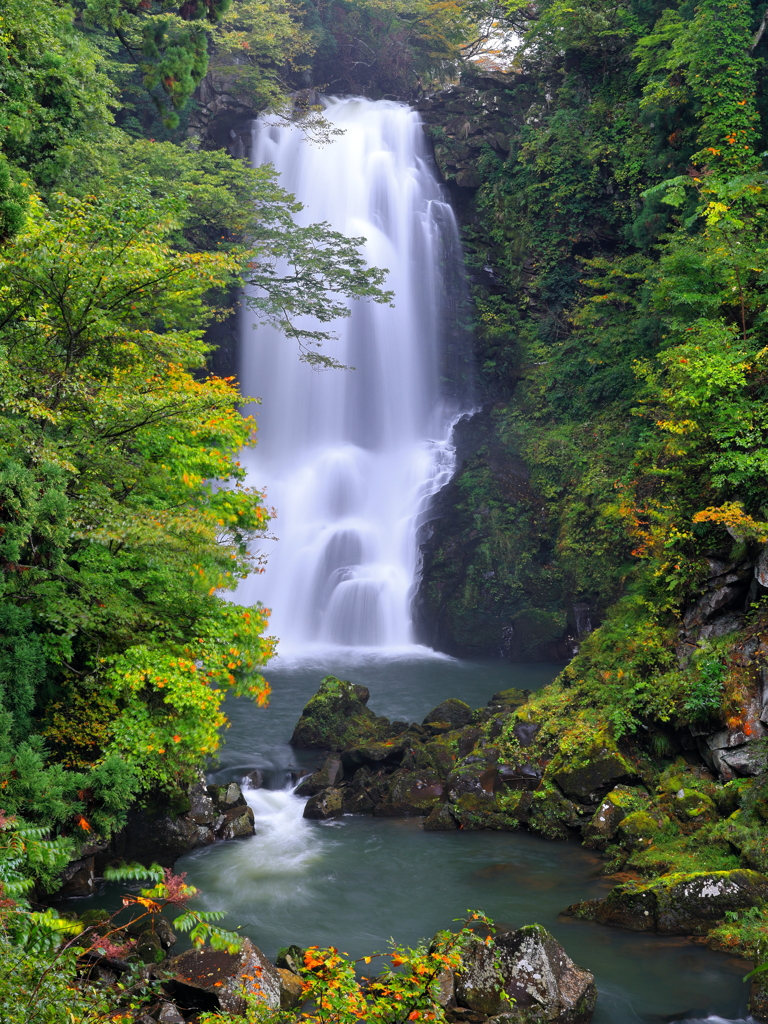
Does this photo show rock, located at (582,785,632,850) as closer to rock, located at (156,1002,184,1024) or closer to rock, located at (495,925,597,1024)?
rock, located at (495,925,597,1024)

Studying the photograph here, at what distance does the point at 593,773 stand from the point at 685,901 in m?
2.61

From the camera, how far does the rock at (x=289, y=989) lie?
5.43 meters

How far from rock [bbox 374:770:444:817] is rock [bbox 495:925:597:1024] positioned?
4.23 m

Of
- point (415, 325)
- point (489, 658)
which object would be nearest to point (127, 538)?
point (489, 658)

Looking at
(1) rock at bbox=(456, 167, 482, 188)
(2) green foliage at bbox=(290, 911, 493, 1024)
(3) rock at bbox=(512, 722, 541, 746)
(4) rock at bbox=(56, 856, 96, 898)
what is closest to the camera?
(2) green foliage at bbox=(290, 911, 493, 1024)

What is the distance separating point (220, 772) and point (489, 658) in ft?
30.4

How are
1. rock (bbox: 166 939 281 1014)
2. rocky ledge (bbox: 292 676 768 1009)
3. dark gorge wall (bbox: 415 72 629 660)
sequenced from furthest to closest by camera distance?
1. dark gorge wall (bbox: 415 72 629 660)
2. rocky ledge (bbox: 292 676 768 1009)
3. rock (bbox: 166 939 281 1014)

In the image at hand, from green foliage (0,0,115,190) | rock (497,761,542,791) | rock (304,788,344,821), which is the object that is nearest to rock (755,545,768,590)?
rock (497,761,542,791)

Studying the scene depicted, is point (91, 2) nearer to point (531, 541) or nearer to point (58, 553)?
point (58, 553)

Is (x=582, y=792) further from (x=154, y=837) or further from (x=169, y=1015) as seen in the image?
(x=169, y=1015)

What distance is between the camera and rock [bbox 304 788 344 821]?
10031 mm

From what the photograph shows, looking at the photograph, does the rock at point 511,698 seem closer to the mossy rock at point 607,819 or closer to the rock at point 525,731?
the rock at point 525,731

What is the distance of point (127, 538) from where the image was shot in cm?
657

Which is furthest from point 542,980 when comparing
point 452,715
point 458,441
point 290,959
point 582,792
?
point 458,441
